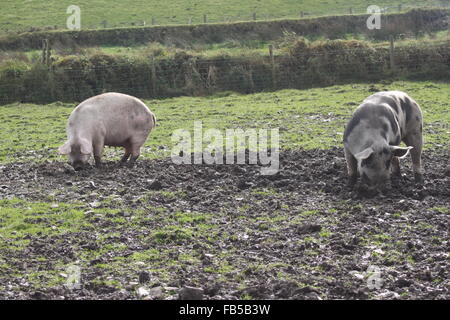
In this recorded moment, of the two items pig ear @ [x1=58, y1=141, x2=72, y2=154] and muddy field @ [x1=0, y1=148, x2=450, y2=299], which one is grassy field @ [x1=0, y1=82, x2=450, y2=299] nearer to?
muddy field @ [x1=0, y1=148, x2=450, y2=299]

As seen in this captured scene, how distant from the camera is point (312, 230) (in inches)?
347

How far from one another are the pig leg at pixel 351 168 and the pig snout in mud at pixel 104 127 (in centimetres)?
446

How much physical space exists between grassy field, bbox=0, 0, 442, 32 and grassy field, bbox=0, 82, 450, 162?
63.9 feet

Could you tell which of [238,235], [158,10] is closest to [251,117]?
[238,235]

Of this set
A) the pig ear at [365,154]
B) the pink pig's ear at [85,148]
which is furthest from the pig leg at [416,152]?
the pink pig's ear at [85,148]

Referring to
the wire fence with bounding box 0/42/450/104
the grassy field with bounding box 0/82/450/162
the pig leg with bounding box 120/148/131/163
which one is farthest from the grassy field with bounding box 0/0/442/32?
the pig leg with bounding box 120/148/131/163

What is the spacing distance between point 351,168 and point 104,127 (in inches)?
186

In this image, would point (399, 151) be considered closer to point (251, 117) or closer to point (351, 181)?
point (351, 181)

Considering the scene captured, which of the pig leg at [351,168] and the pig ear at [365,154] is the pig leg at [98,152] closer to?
the pig leg at [351,168]

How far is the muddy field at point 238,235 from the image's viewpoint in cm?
687

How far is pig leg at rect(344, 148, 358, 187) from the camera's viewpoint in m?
10.6

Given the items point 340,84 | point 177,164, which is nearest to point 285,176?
point 177,164
